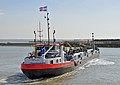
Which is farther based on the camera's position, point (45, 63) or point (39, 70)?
point (45, 63)

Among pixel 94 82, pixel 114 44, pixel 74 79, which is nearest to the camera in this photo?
pixel 94 82

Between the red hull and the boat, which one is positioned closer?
the red hull

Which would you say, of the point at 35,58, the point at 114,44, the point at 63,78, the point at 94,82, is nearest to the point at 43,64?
the point at 35,58

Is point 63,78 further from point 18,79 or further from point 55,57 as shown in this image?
point 18,79

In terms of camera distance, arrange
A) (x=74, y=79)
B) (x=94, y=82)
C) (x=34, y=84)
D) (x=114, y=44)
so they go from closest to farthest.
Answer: (x=34, y=84), (x=94, y=82), (x=74, y=79), (x=114, y=44)

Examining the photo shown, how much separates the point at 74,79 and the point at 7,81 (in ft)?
24.0

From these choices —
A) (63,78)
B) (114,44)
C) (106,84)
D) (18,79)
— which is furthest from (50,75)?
(114,44)

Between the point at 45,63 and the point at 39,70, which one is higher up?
the point at 45,63

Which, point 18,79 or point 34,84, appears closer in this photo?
point 34,84

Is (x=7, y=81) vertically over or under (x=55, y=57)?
under

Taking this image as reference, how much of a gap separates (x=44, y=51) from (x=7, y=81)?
5.39 metres

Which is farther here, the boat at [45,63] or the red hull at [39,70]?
the boat at [45,63]

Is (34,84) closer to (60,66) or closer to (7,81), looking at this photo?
(7,81)

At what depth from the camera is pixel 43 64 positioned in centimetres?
2770
